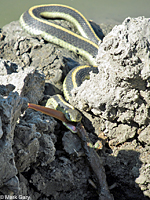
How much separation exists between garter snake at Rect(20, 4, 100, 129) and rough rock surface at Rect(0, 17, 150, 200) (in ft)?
3.51

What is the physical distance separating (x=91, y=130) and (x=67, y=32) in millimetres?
2982

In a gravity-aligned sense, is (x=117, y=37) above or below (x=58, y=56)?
below

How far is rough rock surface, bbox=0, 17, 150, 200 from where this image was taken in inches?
76.9

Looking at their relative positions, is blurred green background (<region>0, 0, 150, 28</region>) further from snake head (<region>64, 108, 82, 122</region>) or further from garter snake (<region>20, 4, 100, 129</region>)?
snake head (<region>64, 108, 82, 122</region>)

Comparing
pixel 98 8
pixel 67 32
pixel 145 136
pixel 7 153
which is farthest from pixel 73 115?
pixel 98 8

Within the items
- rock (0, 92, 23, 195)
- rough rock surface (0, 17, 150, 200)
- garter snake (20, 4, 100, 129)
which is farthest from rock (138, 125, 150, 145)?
rock (0, 92, 23, 195)

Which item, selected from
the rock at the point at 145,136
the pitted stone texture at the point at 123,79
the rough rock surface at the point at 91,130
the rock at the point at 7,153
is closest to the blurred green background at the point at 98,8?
the rough rock surface at the point at 91,130

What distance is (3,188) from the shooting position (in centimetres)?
168

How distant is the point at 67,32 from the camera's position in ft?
16.9

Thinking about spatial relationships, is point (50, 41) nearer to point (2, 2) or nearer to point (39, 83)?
point (39, 83)

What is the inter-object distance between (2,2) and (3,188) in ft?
28.7

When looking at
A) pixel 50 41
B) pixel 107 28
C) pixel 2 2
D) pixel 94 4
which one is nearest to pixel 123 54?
pixel 50 41

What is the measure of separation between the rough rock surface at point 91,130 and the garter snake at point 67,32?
107 centimetres

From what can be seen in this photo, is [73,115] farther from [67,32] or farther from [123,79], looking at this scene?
[67,32]
